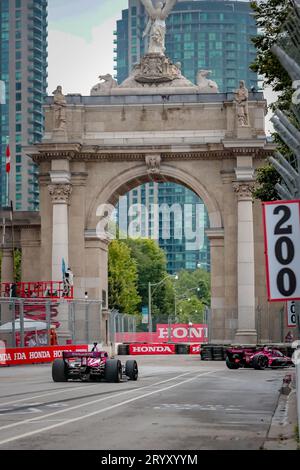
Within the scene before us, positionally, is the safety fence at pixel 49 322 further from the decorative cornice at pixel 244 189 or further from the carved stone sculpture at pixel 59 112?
the carved stone sculpture at pixel 59 112

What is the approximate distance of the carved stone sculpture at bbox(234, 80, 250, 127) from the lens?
227 ft

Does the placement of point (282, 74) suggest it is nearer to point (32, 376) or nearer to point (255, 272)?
point (32, 376)

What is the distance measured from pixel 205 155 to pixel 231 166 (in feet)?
5.58

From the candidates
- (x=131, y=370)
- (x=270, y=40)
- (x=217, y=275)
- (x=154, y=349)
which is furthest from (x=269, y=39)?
(x=154, y=349)

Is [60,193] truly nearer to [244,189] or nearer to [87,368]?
[244,189]

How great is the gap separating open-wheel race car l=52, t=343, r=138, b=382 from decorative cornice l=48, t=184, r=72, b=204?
3359 centimetres

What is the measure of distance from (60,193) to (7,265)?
7.33 m

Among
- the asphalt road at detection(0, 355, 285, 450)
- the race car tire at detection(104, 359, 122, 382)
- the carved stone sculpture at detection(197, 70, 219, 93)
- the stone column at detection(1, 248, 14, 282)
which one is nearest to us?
the asphalt road at detection(0, 355, 285, 450)

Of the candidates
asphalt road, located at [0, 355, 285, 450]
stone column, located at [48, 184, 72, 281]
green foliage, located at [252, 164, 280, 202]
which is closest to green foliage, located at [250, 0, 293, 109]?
green foliage, located at [252, 164, 280, 202]

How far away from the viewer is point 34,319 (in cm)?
5859

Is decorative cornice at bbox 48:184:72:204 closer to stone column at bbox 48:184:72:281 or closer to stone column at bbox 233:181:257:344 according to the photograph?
stone column at bbox 48:184:72:281

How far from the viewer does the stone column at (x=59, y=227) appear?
69625 mm
